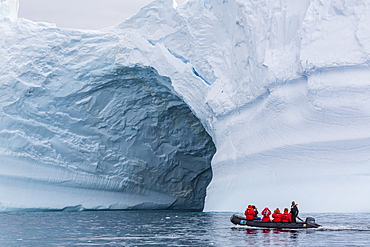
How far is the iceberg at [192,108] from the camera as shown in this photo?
16734mm

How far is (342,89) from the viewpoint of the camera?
16.7 m

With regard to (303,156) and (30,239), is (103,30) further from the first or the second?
(30,239)

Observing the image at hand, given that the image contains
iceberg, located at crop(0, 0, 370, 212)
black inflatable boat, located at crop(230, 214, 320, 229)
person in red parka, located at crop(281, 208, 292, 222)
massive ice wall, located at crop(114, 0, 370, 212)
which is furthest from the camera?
iceberg, located at crop(0, 0, 370, 212)

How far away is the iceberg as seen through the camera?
16734 mm

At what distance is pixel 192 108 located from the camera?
21.8 m

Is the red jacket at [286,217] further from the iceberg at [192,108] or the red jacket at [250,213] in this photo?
the iceberg at [192,108]

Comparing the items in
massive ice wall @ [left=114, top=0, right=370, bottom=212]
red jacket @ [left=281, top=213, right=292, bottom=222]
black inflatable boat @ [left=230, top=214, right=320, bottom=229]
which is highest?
massive ice wall @ [left=114, top=0, right=370, bottom=212]

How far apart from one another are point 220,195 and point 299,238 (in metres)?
8.30

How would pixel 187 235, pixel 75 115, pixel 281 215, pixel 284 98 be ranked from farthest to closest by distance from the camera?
1. pixel 75 115
2. pixel 284 98
3. pixel 281 215
4. pixel 187 235

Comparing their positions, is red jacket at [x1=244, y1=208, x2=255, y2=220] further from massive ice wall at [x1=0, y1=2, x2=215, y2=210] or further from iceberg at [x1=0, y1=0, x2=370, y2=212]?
massive ice wall at [x1=0, y1=2, x2=215, y2=210]

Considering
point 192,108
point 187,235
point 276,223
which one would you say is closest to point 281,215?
point 276,223

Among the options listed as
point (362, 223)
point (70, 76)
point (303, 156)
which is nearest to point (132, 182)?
point (70, 76)

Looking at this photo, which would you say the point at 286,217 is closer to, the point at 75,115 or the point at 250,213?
the point at 250,213

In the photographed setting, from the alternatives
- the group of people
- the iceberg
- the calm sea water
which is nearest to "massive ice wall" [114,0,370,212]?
the iceberg
